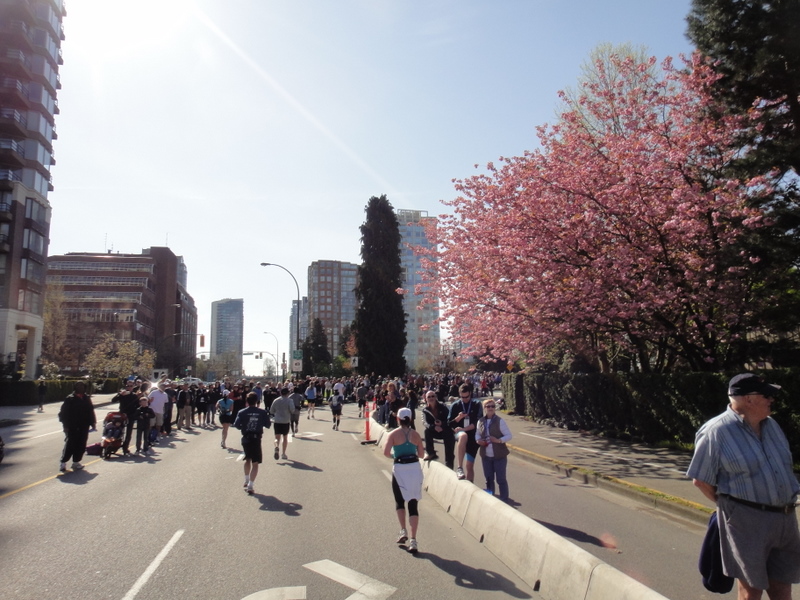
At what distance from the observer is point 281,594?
5.24 meters

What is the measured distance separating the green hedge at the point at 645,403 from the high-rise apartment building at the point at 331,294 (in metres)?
142

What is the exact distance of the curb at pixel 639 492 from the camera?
845 cm

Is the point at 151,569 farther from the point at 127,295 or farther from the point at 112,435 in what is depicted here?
the point at 127,295

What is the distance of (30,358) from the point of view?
4922cm

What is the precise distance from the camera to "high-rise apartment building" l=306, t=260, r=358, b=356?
543ft

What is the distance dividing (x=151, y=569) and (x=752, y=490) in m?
5.23

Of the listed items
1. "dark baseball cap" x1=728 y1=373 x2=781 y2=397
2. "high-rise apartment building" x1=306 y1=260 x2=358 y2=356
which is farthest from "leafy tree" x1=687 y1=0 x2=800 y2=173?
"high-rise apartment building" x1=306 y1=260 x2=358 y2=356

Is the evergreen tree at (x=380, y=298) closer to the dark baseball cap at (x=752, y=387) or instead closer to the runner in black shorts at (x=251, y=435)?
the runner in black shorts at (x=251, y=435)

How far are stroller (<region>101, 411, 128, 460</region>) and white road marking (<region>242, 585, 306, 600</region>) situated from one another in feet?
34.1

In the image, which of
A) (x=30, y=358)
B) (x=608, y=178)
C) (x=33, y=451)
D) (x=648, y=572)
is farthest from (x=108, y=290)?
(x=648, y=572)

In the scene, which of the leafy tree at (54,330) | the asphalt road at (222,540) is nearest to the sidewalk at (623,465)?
the asphalt road at (222,540)

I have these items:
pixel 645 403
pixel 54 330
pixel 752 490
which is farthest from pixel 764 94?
pixel 54 330

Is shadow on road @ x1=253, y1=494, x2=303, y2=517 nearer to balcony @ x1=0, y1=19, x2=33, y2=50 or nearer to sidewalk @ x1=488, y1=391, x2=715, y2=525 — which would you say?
sidewalk @ x1=488, y1=391, x2=715, y2=525

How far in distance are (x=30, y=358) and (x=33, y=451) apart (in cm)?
3915
